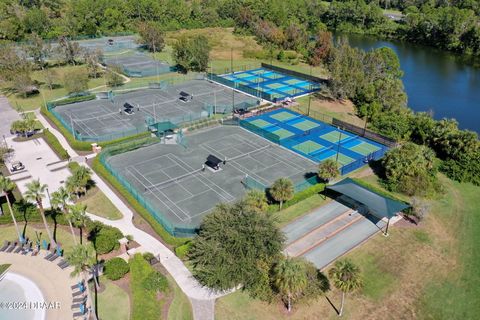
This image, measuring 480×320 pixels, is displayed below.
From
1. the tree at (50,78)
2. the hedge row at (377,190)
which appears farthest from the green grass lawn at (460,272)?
the tree at (50,78)

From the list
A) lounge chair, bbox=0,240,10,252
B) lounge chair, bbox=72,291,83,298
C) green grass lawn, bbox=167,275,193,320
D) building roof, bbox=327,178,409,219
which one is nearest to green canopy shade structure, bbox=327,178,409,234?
building roof, bbox=327,178,409,219

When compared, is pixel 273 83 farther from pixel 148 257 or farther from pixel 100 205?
pixel 148 257

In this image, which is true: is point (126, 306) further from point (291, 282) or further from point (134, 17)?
point (134, 17)

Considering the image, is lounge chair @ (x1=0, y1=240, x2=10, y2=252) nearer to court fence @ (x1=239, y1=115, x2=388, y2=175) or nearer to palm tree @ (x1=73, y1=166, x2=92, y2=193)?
palm tree @ (x1=73, y1=166, x2=92, y2=193)

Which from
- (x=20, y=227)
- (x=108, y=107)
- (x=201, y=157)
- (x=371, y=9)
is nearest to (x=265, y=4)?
(x=371, y=9)

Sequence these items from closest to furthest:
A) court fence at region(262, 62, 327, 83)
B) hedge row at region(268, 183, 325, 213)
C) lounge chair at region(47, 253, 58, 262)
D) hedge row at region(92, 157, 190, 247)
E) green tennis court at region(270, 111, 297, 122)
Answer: lounge chair at region(47, 253, 58, 262) < hedge row at region(92, 157, 190, 247) < hedge row at region(268, 183, 325, 213) < green tennis court at region(270, 111, 297, 122) < court fence at region(262, 62, 327, 83)

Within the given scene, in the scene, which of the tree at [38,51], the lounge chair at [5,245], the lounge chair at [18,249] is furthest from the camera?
the tree at [38,51]

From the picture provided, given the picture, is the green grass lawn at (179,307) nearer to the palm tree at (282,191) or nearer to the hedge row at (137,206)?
the hedge row at (137,206)
